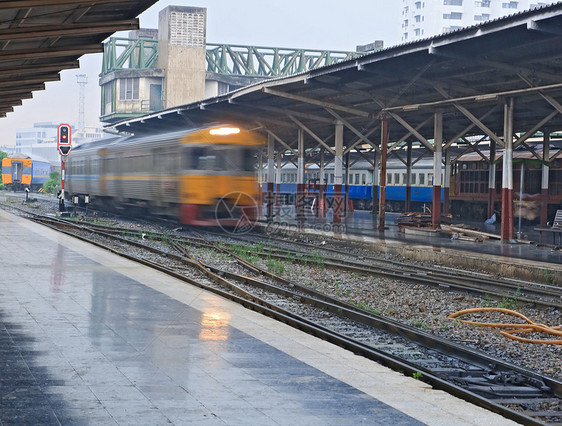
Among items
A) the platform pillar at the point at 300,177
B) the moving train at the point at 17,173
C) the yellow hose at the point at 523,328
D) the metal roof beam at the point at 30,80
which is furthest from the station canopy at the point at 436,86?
the moving train at the point at 17,173

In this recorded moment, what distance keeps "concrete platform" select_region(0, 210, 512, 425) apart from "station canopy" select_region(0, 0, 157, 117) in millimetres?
3762

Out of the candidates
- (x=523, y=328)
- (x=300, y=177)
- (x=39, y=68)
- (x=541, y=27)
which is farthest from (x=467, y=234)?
(x=39, y=68)

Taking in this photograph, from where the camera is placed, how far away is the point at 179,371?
653 centimetres

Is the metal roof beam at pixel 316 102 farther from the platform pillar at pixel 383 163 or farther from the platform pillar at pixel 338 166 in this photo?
the platform pillar at pixel 338 166

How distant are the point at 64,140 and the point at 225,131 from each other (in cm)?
912

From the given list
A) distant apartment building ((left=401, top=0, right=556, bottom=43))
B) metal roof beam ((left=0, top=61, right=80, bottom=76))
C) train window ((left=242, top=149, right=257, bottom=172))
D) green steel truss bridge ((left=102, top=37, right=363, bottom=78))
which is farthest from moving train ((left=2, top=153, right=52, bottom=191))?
distant apartment building ((left=401, top=0, right=556, bottom=43))

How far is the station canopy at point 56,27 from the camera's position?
997 centimetres

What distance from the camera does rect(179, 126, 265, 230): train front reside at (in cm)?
2328

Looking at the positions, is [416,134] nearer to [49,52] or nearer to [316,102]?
[316,102]

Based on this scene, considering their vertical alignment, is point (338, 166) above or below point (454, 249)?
above

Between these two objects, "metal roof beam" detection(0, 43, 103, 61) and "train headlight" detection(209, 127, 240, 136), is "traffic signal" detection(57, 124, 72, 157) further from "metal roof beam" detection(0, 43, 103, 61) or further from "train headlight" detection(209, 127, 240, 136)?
"metal roof beam" detection(0, 43, 103, 61)

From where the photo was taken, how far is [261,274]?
1549cm

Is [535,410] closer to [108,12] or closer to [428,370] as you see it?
[428,370]

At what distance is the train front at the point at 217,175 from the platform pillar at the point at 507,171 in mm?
8072
